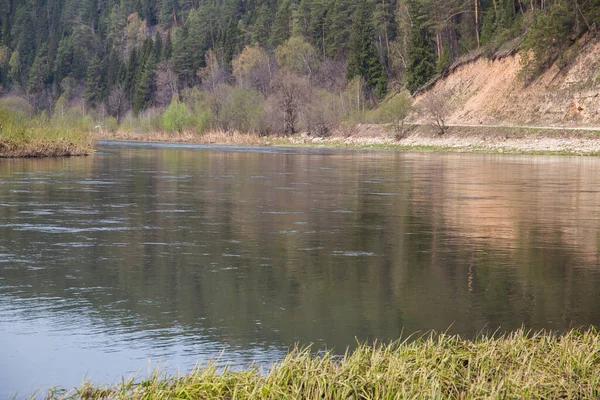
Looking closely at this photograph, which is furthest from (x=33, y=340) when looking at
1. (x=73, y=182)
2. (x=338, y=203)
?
(x=73, y=182)

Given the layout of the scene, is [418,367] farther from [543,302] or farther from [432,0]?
[432,0]

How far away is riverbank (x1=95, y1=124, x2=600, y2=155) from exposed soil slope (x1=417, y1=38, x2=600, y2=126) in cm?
348

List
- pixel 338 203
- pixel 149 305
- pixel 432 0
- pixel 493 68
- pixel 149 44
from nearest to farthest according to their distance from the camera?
pixel 149 305 → pixel 338 203 → pixel 493 68 → pixel 432 0 → pixel 149 44

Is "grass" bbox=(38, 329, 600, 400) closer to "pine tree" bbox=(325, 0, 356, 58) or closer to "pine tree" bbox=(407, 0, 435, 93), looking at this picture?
"pine tree" bbox=(407, 0, 435, 93)

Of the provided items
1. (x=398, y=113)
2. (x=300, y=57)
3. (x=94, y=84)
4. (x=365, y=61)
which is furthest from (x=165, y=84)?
(x=398, y=113)

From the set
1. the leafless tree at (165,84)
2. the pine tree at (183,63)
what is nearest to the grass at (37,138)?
the leafless tree at (165,84)

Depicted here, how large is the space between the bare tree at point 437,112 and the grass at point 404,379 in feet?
237

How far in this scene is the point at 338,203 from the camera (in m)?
26.1

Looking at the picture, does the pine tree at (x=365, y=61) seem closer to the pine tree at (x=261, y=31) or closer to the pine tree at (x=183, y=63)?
the pine tree at (x=261, y=31)

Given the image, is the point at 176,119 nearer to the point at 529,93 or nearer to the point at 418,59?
the point at 418,59

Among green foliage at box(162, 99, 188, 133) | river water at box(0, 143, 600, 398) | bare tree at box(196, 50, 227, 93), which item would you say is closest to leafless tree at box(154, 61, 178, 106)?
bare tree at box(196, 50, 227, 93)

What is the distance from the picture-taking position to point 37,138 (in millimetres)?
52344

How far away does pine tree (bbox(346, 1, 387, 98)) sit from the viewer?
110 meters

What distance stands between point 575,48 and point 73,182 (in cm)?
5855
